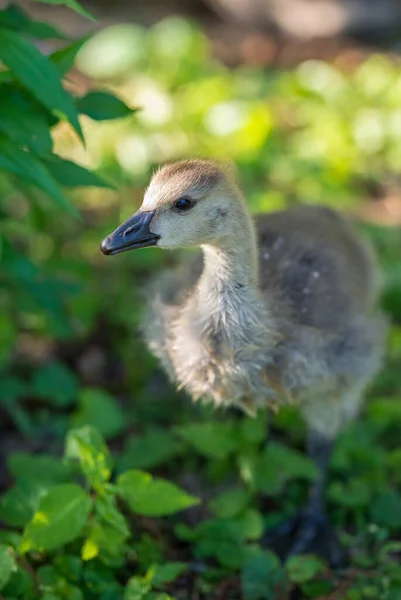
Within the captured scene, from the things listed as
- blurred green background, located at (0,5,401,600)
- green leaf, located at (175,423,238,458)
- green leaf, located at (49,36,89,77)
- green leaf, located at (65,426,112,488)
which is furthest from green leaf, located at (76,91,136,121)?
green leaf, located at (175,423,238,458)

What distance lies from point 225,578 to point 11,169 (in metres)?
1.65

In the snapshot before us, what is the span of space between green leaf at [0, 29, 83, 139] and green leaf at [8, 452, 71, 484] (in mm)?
1271

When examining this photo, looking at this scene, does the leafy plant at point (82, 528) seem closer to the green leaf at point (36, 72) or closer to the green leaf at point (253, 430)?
the green leaf at point (253, 430)

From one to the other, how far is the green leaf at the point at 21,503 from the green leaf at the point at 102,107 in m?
1.35

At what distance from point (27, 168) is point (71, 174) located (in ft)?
1.12

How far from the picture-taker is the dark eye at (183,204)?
98.2 inches

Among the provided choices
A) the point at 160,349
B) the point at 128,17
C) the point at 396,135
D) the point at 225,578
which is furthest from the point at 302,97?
the point at 225,578

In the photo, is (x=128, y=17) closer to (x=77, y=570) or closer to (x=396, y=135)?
(x=396, y=135)

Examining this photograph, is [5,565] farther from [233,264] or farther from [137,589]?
[233,264]

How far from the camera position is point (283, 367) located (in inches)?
108

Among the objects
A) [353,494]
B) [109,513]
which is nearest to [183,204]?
[109,513]

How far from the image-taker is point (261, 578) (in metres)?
2.72

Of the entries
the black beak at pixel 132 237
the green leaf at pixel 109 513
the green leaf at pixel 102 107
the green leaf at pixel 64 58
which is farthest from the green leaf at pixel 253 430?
the green leaf at pixel 64 58

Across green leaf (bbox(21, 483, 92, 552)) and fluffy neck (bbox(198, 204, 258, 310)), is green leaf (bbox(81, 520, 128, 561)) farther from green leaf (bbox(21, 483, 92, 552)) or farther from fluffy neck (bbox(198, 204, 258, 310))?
fluffy neck (bbox(198, 204, 258, 310))
